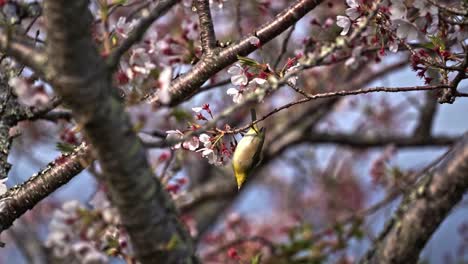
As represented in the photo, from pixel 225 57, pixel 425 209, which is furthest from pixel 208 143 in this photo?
pixel 425 209

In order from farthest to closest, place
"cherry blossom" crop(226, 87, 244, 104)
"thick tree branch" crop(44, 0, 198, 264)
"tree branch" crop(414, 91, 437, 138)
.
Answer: "tree branch" crop(414, 91, 437, 138) → "cherry blossom" crop(226, 87, 244, 104) → "thick tree branch" crop(44, 0, 198, 264)

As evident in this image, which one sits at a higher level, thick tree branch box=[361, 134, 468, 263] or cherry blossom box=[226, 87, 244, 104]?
cherry blossom box=[226, 87, 244, 104]

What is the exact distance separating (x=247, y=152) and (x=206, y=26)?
49 centimetres

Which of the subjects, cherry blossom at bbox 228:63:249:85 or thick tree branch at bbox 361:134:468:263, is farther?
thick tree branch at bbox 361:134:468:263

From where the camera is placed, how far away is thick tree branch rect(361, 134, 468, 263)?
227 centimetres

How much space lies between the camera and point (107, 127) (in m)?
1.12

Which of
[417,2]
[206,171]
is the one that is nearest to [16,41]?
[417,2]

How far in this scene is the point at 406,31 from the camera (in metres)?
1.73

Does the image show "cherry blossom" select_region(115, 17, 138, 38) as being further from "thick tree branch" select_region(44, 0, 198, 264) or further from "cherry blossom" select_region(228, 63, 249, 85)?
"thick tree branch" select_region(44, 0, 198, 264)

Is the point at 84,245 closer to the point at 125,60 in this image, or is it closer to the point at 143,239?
the point at 125,60

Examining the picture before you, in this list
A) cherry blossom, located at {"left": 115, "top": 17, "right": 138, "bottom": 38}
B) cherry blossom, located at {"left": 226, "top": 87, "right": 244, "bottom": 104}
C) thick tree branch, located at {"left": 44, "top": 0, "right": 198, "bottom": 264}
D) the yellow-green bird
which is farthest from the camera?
cherry blossom, located at {"left": 115, "top": 17, "right": 138, "bottom": 38}

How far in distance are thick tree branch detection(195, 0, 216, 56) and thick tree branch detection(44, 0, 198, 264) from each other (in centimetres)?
72

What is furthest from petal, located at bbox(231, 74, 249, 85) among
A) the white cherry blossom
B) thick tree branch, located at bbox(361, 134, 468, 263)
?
thick tree branch, located at bbox(361, 134, 468, 263)

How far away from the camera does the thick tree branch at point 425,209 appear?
7.45 feet
